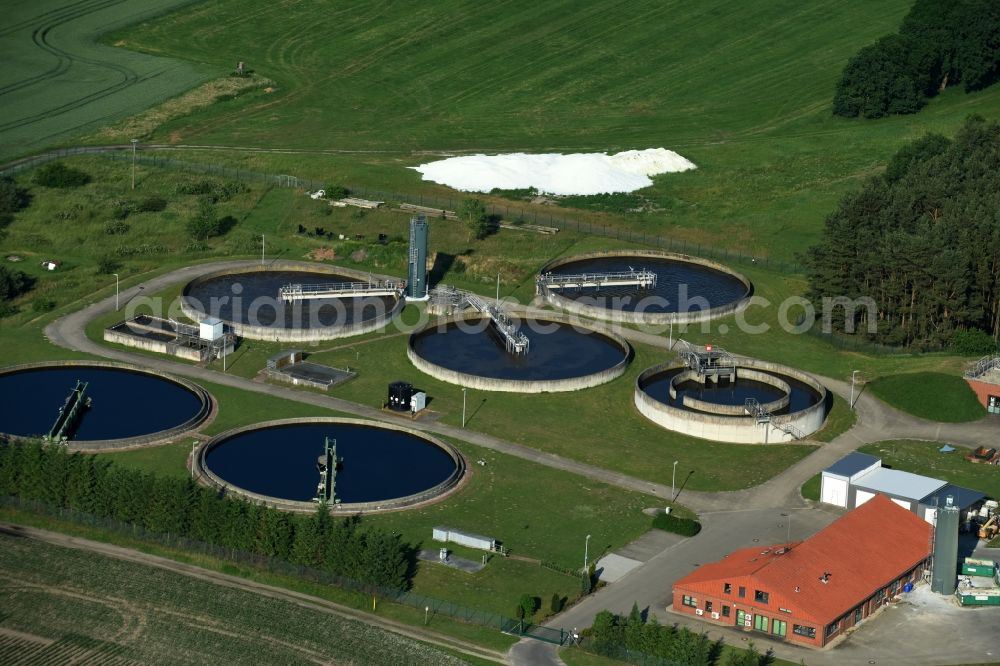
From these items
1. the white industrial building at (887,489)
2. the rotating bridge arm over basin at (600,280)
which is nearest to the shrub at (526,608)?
the white industrial building at (887,489)

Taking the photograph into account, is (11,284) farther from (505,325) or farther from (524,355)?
(524,355)

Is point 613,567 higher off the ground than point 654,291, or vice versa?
point 654,291

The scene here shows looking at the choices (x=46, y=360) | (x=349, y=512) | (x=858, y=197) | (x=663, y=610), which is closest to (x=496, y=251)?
(x=858, y=197)

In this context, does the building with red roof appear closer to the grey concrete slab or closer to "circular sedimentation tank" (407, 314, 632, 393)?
the grey concrete slab

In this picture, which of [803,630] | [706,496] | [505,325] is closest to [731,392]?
[706,496]

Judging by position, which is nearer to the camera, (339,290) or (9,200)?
(339,290)

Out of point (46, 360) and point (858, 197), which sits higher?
point (858, 197)

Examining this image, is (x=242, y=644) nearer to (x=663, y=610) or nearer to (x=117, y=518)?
(x=117, y=518)
